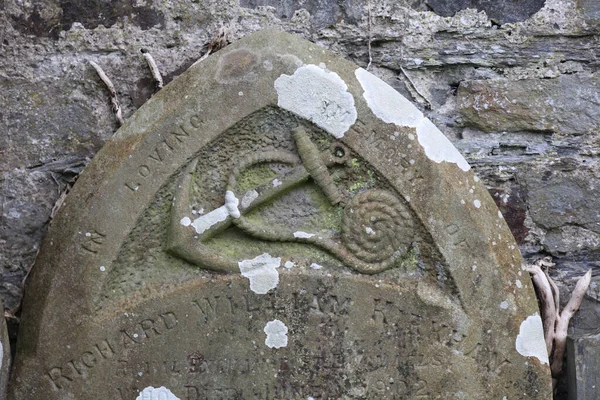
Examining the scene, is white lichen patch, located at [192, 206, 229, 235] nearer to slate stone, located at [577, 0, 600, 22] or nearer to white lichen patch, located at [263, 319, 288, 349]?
white lichen patch, located at [263, 319, 288, 349]

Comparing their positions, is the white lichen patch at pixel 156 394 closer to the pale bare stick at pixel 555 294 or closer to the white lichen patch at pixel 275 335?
the white lichen patch at pixel 275 335

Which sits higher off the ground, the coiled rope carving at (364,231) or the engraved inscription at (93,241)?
the coiled rope carving at (364,231)

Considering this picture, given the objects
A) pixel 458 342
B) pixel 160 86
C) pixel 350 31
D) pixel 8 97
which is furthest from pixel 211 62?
pixel 458 342

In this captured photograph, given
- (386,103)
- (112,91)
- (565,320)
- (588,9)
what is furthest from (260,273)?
(588,9)

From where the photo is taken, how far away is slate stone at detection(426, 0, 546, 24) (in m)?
2.06

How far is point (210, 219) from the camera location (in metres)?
1.81

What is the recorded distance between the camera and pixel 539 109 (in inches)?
81.8

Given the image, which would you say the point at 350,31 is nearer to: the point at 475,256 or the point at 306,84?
the point at 306,84

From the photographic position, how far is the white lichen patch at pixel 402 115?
6.01ft

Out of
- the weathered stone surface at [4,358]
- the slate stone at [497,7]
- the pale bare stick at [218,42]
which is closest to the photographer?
the weathered stone surface at [4,358]

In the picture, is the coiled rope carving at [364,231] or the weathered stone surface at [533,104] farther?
the weathered stone surface at [533,104]

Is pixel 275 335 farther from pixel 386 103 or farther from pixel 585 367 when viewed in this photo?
pixel 585 367

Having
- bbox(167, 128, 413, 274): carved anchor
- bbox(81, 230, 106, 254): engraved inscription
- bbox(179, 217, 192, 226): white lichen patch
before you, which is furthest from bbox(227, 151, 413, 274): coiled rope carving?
bbox(81, 230, 106, 254): engraved inscription

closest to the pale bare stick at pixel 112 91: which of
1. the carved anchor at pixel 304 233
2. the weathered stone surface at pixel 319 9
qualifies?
the carved anchor at pixel 304 233
